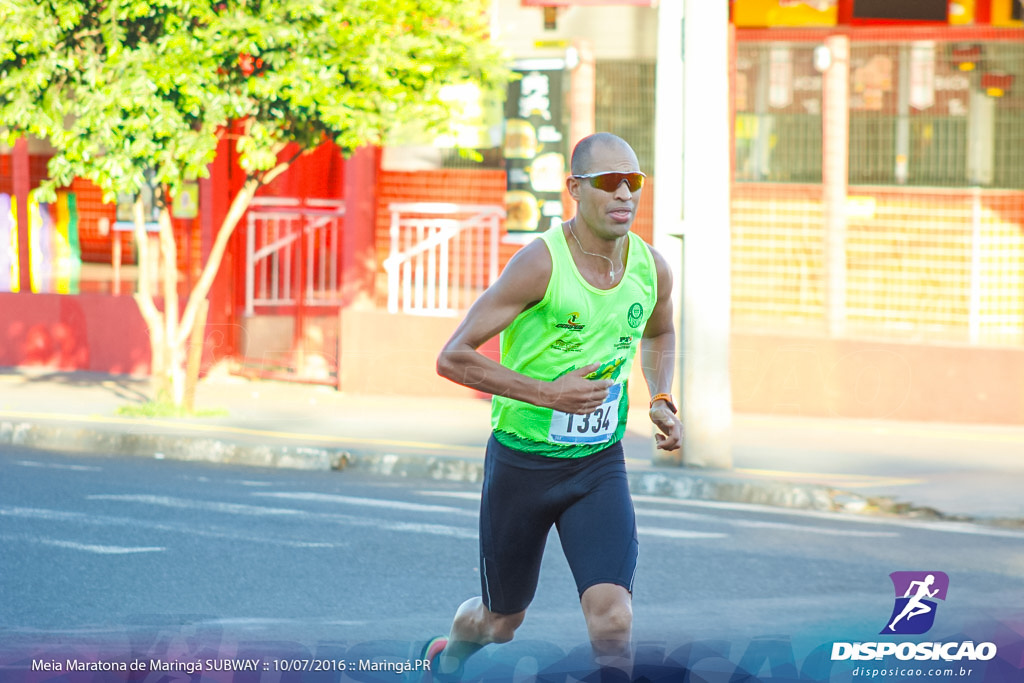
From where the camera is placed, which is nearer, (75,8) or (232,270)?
(75,8)

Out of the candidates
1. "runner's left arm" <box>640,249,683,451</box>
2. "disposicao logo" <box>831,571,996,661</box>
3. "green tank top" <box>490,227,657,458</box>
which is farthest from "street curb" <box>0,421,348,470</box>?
"green tank top" <box>490,227,657,458</box>

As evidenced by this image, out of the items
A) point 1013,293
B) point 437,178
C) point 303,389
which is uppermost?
point 437,178

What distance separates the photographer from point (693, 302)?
11.4 meters

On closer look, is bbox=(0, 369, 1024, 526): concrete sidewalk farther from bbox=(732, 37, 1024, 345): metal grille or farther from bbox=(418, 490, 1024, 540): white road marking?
bbox=(732, 37, 1024, 345): metal grille

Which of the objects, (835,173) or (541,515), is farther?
(835,173)

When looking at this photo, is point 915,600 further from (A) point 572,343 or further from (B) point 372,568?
(A) point 572,343

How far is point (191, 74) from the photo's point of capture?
12.2m

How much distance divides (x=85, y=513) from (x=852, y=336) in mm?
8461

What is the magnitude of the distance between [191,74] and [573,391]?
8265mm

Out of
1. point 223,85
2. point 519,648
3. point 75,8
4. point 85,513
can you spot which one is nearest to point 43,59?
point 75,8

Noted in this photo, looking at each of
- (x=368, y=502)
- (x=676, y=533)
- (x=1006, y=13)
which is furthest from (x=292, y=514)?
(x=1006, y=13)

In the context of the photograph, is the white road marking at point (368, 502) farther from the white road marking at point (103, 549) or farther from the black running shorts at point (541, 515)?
the black running shorts at point (541, 515)

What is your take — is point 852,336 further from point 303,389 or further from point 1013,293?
point 303,389

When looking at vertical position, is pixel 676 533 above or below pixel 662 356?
below
